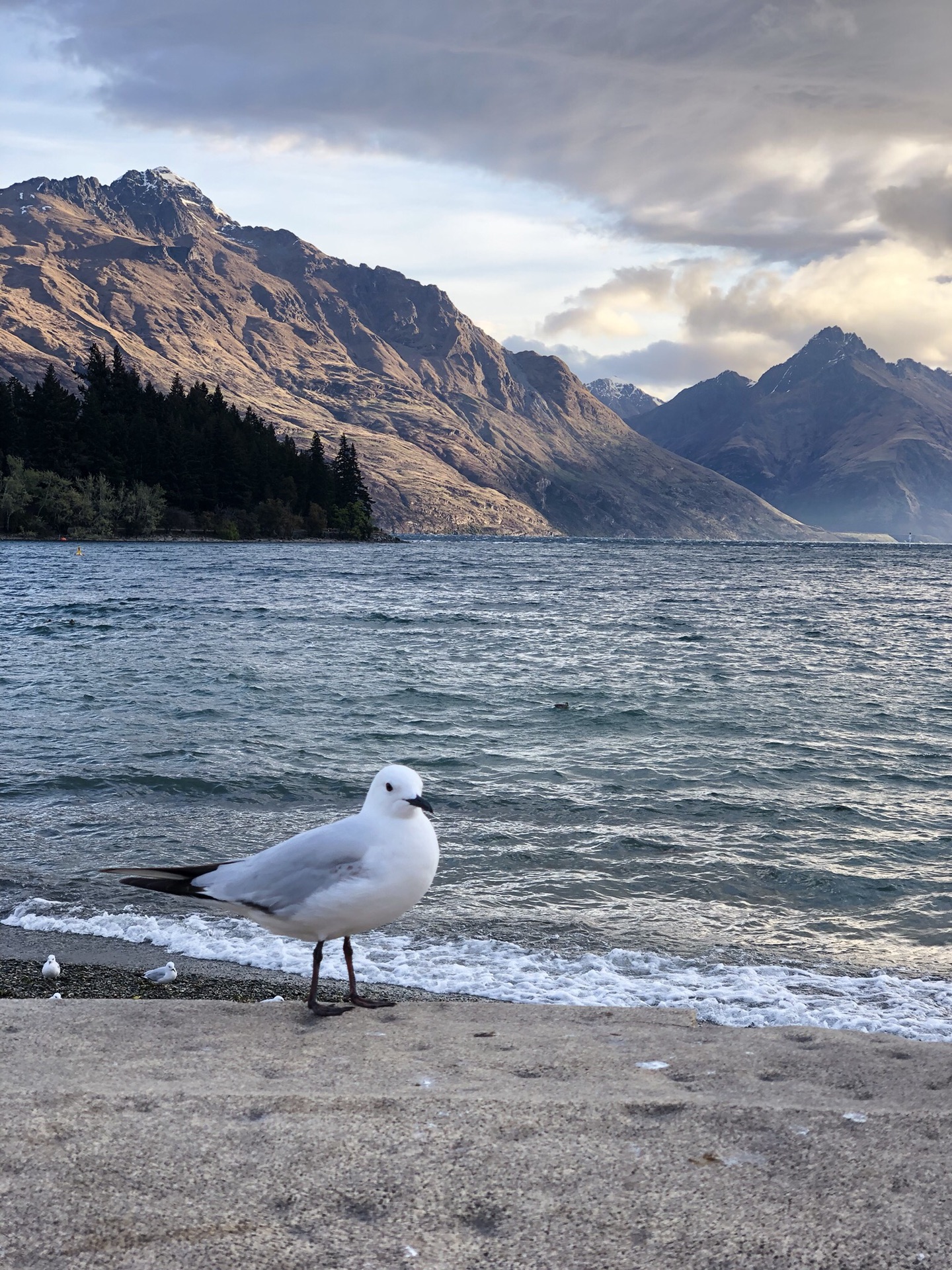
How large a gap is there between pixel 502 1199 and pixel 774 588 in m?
72.7

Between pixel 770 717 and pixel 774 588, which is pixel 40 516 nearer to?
pixel 774 588

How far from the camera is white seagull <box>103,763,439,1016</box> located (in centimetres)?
521

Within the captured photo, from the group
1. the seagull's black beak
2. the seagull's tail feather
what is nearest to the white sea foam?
the seagull's tail feather

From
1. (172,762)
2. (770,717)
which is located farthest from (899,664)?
(172,762)

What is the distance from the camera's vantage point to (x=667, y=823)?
1225 cm

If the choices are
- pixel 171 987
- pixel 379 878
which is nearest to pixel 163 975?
pixel 171 987

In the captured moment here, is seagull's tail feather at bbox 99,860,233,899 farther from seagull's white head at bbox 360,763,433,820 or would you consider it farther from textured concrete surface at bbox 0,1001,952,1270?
seagull's white head at bbox 360,763,433,820

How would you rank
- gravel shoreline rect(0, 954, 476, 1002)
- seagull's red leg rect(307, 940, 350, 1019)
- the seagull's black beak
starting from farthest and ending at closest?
gravel shoreline rect(0, 954, 476, 1002), seagull's red leg rect(307, 940, 350, 1019), the seagull's black beak

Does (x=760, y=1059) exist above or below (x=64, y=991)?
above

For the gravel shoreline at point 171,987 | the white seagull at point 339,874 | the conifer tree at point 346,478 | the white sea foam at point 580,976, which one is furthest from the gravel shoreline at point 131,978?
the conifer tree at point 346,478

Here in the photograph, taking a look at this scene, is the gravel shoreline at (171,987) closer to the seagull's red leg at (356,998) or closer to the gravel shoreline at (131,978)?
the gravel shoreline at (131,978)

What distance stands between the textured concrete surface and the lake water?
2221 mm

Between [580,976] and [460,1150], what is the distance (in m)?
3.97

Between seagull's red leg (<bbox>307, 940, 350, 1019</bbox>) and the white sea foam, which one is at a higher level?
seagull's red leg (<bbox>307, 940, 350, 1019</bbox>)
